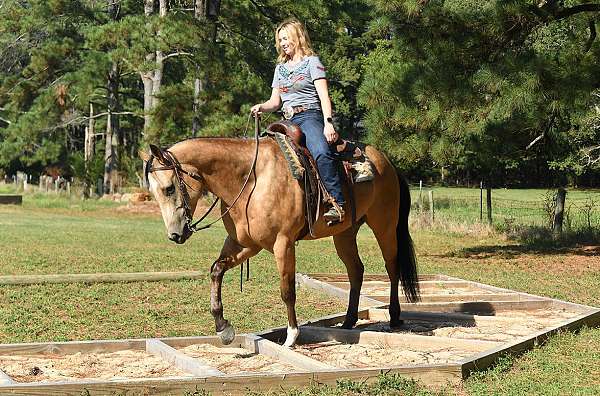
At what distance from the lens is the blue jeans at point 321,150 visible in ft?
24.6

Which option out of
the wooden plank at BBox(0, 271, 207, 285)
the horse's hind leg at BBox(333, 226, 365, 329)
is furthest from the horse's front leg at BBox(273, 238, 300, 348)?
the wooden plank at BBox(0, 271, 207, 285)

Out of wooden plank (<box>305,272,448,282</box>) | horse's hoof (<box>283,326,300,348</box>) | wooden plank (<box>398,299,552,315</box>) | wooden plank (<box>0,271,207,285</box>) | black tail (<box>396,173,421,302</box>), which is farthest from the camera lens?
wooden plank (<box>305,272,448,282</box>)

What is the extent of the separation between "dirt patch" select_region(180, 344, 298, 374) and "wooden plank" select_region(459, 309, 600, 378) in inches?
53.3

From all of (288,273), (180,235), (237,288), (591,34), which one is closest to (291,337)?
(288,273)

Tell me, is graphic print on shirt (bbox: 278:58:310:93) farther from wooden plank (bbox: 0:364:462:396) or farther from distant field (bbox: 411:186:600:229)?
distant field (bbox: 411:186:600:229)

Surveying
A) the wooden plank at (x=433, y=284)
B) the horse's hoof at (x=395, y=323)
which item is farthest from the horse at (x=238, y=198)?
the wooden plank at (x=433, y=284)

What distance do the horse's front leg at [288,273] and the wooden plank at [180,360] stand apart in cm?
97

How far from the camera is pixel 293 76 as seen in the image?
753 centimetres

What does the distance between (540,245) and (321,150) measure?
13.7 metres

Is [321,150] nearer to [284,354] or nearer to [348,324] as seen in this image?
[284,354]

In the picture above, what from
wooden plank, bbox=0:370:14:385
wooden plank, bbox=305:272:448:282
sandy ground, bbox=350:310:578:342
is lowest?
wooden plank, bbox=0:370:14:385

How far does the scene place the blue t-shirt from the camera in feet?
24.3

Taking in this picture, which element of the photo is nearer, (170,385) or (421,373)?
(170,385)

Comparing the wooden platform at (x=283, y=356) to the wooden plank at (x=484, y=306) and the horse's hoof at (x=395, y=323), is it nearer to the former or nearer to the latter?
the horse's hoof at (x=395, y=323)
